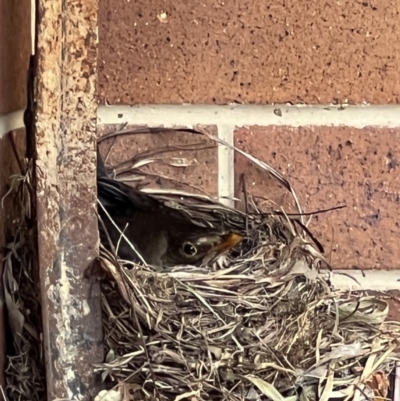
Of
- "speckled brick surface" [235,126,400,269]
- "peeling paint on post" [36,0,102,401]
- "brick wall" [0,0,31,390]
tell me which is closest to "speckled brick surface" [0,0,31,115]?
"brick wall" [0,0,31,390]

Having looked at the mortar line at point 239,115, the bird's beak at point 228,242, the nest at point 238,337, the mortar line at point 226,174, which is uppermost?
the mortar line at point 239,115

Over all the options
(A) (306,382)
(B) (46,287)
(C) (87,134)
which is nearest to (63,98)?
(C) (87,134)

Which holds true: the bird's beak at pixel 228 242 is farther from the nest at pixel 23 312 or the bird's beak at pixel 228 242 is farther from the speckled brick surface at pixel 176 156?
the nest at pixel 23 312

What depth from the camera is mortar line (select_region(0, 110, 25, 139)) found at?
25.7 inches

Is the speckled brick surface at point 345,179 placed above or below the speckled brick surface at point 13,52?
below

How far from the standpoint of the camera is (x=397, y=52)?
761 millimetres

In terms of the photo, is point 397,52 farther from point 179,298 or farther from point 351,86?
point 179,298

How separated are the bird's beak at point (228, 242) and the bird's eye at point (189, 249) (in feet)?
0.09

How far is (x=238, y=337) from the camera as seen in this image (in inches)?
23.3

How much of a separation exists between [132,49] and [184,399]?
351mm

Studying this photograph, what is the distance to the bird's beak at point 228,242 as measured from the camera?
0.72m

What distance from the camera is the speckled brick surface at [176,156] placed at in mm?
763

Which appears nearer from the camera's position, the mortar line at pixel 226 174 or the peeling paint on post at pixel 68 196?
the peeling paint on post at pixel 68 196

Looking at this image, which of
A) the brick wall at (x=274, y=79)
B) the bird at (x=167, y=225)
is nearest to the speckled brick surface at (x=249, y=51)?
the brick wall at (x=274, y=79)
